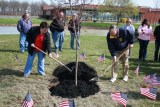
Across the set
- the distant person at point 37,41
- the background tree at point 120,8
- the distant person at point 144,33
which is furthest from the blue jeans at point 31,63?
the background tree at point 120,8

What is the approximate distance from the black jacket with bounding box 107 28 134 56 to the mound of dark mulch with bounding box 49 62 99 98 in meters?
0.98

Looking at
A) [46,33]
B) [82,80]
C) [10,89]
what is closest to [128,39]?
[82,80]

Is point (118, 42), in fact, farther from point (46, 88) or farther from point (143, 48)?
point (143, 48)

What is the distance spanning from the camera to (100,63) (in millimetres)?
11031

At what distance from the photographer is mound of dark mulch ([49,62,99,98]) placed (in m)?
7.15

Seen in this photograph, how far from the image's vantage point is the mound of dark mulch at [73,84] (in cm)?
715

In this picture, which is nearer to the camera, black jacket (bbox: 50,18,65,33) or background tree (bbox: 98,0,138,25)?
black jacket (bbox: 50,18,65,33)

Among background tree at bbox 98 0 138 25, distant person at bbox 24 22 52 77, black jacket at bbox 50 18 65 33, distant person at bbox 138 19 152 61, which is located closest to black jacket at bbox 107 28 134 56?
distant person at bbox 24 22 52 77

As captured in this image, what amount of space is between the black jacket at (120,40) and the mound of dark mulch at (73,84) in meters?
0.98

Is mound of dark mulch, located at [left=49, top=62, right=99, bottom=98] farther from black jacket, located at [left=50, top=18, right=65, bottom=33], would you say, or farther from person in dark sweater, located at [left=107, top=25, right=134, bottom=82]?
black jacket, located at [left=50, top=18, right=65, bottom=33]

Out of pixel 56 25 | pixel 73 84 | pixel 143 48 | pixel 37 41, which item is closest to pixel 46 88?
pixel 73 84

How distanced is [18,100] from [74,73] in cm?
199

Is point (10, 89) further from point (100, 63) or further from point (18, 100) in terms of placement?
point (100, 63)

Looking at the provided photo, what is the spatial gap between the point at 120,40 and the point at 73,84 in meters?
1.82
